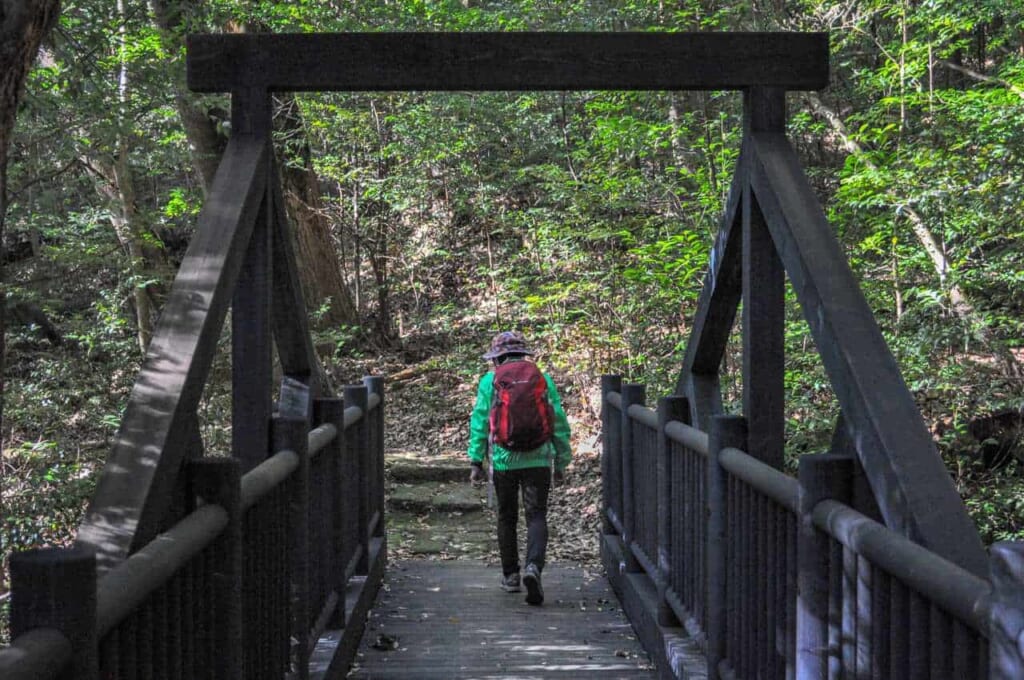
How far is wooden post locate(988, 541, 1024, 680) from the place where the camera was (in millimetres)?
1495

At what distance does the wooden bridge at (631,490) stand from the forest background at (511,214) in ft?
3.74

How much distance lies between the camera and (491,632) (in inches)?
230

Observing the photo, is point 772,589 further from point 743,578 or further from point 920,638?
point 920,638

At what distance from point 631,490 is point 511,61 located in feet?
10.3

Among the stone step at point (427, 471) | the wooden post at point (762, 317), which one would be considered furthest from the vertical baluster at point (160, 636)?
the stone step at point (427, 471)

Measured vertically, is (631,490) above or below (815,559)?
below

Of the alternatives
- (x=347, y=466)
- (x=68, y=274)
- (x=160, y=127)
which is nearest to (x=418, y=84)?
(x=347, y=466)

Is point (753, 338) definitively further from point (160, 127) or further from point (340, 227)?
point (340, 227)

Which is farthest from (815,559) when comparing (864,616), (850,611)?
(864,616)

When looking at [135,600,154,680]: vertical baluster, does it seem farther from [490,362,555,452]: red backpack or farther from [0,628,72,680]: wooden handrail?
[490,362,555,452]: red backpack

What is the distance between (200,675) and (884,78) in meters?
8.58

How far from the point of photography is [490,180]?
1658 cm

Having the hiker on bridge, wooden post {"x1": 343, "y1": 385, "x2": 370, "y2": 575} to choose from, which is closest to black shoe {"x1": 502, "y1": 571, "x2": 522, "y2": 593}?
the hiker on bridge

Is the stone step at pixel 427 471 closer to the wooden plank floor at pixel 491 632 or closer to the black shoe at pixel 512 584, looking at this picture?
the wooden plank floor at pixel 491 632
